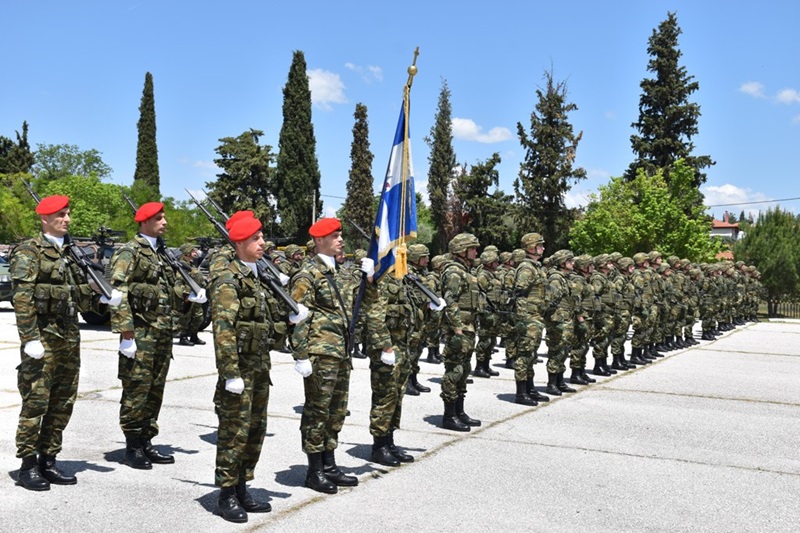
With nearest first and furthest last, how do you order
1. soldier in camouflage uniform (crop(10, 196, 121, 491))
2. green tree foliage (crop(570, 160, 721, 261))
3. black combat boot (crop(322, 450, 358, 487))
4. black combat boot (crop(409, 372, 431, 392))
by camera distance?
soldier in camouflage uniform (crop(10, 196, 121, 491)) → black combat boot (crop(322, 450, 358, 487)) → black combat boot (crop(409, 372, 431, 392)) → green tree foliage (crop(570, 160, 721, 261))

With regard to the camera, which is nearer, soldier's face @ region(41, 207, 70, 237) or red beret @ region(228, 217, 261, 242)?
red beret @ region(228, 217, 261, 242)

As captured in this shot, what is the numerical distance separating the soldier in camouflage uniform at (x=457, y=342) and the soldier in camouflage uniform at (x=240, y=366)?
11.2 ft

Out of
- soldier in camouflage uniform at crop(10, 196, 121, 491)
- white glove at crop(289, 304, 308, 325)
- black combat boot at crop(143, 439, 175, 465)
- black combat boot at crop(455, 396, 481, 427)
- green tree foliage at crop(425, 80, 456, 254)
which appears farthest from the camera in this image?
green tree foliage at crop(425, 80, 456, 254)

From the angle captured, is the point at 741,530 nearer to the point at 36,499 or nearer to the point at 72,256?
the point at 36,499

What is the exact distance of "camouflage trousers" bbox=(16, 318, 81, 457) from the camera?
18.5 ft

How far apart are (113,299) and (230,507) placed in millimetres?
1997

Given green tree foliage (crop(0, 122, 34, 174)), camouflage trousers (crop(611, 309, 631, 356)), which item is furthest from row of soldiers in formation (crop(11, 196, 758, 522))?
green tree foliage (crop(0, 122, 34, 174))

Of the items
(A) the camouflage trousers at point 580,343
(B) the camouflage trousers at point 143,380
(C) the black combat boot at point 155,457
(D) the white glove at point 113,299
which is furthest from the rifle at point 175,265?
(A) the camouflage trousers at point 580,343

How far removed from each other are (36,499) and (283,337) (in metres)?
2.05

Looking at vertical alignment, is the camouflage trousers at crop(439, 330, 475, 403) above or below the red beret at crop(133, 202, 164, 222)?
below

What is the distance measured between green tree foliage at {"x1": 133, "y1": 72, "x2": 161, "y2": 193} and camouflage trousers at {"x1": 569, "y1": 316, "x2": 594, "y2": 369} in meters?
50.9

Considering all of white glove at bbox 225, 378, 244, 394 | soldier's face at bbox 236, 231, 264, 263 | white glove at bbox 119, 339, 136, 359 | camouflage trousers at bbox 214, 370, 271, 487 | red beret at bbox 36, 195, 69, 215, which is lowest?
camouflage trousers at bbox 214, 370, 271, 487

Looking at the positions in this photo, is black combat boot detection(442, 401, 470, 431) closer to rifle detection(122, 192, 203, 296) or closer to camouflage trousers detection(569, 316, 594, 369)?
rifle detection(122, 192, 203, 296)

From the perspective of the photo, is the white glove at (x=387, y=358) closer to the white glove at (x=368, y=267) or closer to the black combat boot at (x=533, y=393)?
the white glove at (x=368, y=267)
